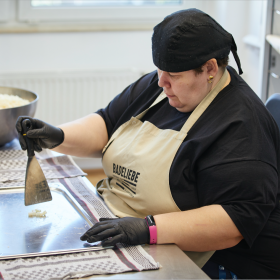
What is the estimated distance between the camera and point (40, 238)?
3.37ft

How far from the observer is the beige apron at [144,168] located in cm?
112

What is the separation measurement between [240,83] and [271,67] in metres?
1.16

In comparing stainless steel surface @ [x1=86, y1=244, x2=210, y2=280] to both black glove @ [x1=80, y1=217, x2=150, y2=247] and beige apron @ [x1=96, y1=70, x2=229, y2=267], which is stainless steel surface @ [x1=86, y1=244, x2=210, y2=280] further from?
beige apron @ [x1=96, y1=70, x2=229, y2=267]

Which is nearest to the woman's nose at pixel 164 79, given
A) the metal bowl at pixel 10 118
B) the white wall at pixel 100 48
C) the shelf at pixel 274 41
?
the metal bowl at pixel 10 118

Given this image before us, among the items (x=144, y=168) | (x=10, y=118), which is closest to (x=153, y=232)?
(x=144, y=168)

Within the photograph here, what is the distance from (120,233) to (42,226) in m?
0.26

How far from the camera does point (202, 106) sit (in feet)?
3.82

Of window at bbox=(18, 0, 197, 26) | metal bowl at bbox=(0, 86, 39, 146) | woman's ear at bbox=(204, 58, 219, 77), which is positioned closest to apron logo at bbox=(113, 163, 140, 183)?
woman's ear at bbox=(204, 58, 219, 77)

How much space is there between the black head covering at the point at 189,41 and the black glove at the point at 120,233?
476mm

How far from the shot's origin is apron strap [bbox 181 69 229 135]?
115 centimetres

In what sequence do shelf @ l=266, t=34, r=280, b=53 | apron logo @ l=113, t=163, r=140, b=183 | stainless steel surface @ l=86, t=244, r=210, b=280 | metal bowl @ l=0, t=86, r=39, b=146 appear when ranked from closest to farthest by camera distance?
stainless steel surface @ l=86, t=244, r=210, b=280 → apron logo @ l=113, t=163, r=140, b=183 → metal bowl @ l=0, t=86, r=39, b=146 → shelf @ l=266, t=34, r=280, b=53

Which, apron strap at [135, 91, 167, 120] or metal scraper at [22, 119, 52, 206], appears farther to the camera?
apron strap at [135, 91, 167, 120]

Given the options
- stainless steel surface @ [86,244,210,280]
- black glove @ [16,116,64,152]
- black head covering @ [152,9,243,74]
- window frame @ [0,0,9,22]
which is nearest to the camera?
stainless steel surface @ [86,244,210,280]

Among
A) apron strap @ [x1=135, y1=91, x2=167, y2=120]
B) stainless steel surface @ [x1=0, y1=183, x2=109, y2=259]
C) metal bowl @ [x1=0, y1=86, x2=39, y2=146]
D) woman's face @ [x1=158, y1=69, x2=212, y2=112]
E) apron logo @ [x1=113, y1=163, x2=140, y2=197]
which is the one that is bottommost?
stainless steel surface @ [x1=0, y1=183, x2=109, y2=259]
